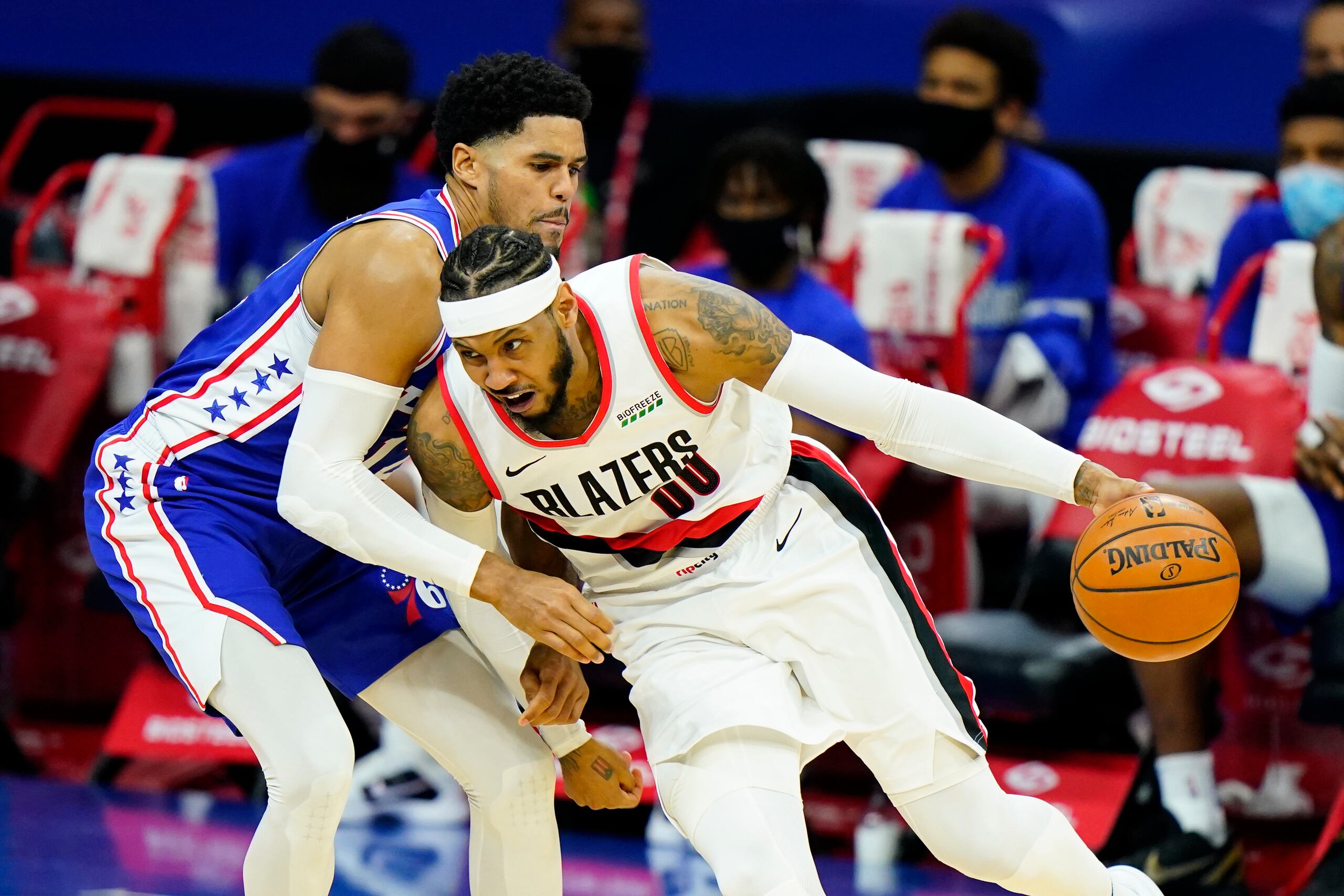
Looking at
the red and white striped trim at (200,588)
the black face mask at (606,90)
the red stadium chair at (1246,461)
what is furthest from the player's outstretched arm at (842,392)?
the black face mask at (606,90)

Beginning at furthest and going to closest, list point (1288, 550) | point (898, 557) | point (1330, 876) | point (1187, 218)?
point (1187, 218) → point (1288, 550) → point (1330, 876) → point (898, 557)

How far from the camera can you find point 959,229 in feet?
19.1

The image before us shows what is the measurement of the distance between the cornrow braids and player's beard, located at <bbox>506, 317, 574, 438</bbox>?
0.35ft

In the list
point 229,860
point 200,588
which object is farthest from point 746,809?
point 229,860

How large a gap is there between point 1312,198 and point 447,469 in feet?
10.0

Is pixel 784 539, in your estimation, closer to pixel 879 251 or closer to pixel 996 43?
pixel 879 251

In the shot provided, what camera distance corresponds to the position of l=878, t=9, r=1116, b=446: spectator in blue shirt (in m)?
6.02

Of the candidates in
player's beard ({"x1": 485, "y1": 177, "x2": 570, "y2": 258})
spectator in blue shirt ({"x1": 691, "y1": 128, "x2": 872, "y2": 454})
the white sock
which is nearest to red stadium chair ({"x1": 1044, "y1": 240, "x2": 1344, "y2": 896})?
the white sock

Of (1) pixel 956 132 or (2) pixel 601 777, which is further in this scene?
(1) pixel 956 132

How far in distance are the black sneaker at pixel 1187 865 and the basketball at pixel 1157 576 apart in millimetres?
1430

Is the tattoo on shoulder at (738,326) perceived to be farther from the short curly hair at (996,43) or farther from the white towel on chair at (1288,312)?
the short curly hair at (996,43)

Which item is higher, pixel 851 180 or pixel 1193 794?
pixel 851 180

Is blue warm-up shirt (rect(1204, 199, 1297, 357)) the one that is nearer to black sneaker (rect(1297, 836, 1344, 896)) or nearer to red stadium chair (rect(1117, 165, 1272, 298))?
red stadium chair (rect(1117, 165, 1272, 298))

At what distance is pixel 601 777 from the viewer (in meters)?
3.90
